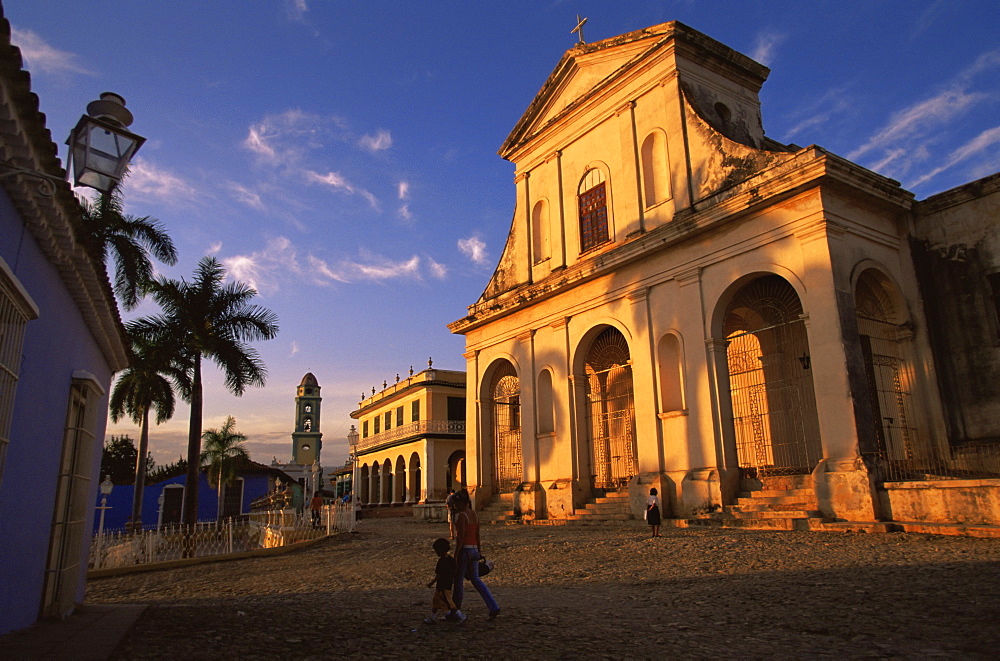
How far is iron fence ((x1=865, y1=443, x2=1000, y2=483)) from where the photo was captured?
11109 millimetres

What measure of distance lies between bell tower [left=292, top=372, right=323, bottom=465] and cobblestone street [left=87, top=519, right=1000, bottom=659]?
149ft

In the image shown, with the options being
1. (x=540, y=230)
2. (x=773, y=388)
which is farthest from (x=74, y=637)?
(x=540, y=230)

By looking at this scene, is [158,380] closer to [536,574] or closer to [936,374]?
[536,574]

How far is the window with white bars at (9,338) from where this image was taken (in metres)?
4.11

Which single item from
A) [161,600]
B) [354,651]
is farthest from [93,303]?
[354,651]

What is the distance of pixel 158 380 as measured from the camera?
2112 centimetres

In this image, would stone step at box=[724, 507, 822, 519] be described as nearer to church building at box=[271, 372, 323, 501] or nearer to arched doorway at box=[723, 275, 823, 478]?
arched doorway at box=[723, 275, 823, 478]

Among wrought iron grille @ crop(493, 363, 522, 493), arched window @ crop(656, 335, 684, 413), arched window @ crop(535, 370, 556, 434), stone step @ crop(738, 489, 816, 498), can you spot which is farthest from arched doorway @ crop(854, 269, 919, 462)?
wrought iron grille @ crop(493, 363, 522, 493)

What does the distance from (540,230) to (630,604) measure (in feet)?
47.6

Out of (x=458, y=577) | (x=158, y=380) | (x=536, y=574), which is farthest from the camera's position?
(x=158, y=380)

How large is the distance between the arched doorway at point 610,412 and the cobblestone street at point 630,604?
7.56 meters

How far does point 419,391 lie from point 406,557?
77.2 ft

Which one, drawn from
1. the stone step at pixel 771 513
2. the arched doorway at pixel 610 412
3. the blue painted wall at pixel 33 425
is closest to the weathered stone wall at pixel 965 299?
the stone step at pixel 771 513

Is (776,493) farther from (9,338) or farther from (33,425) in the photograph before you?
(9,338)
